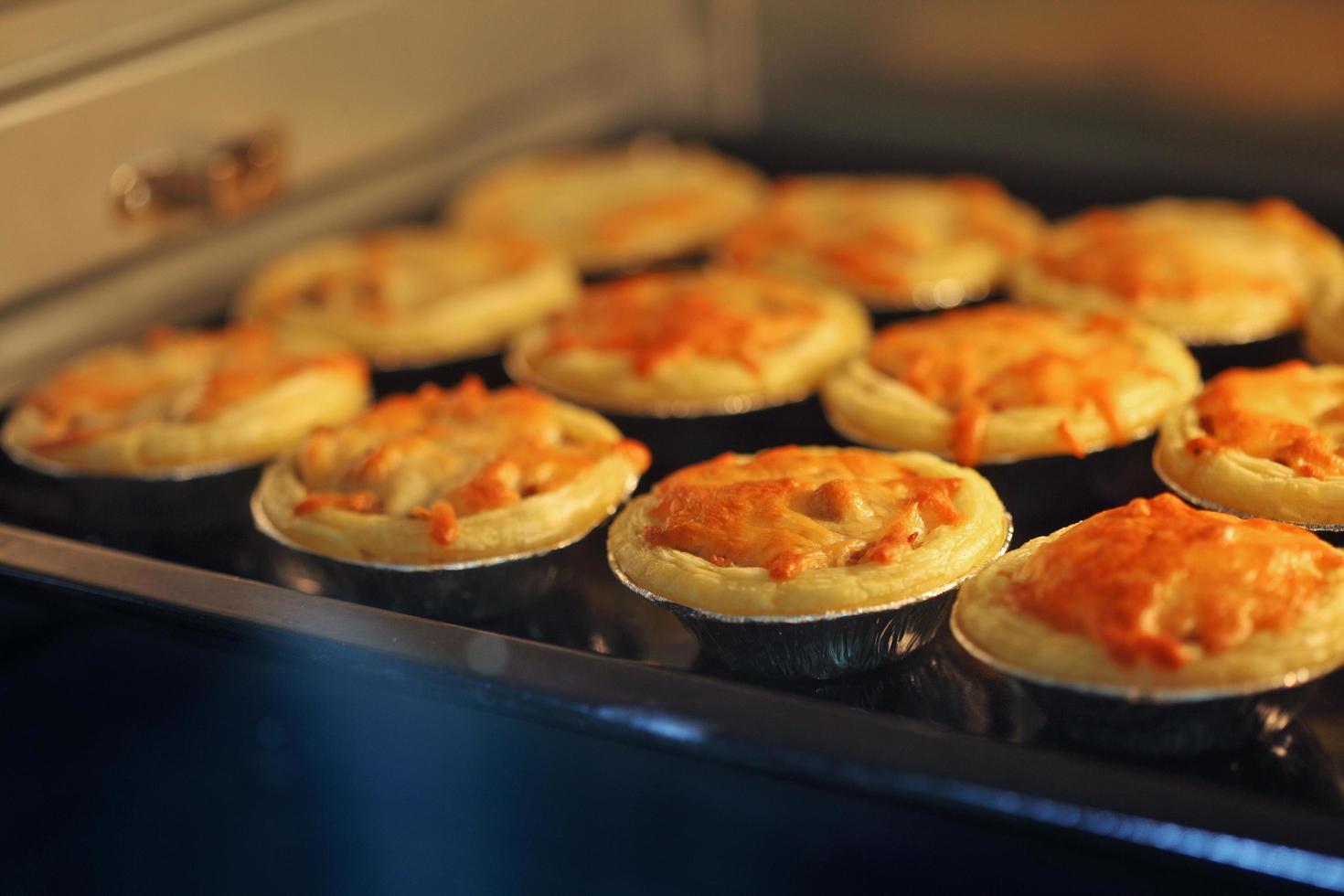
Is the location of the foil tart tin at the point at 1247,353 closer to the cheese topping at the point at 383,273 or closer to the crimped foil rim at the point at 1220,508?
the crimped foil rim at the point at 1220,508

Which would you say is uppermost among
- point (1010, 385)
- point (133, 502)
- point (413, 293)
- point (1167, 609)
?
point (1167, 609)

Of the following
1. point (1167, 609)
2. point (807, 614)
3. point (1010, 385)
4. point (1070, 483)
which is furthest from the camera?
point (1010, 385)

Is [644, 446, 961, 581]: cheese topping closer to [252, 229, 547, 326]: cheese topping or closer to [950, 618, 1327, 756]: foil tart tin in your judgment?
[950, 618, 1327, 756]: foil tart tin

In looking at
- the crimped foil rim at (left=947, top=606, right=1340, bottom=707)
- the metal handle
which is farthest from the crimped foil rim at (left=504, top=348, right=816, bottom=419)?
the crimped foil rim at (left=947, top=606, right=1340, bottom=707)

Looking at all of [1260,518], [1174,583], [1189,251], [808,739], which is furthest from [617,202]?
[808,739]

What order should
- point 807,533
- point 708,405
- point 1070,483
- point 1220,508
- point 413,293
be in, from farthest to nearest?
point 413,293 → point 708,405 → point 1070,483 → point 1220,508 → point 807,533

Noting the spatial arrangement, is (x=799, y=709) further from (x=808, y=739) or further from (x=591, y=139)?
(x=591, y=139)
